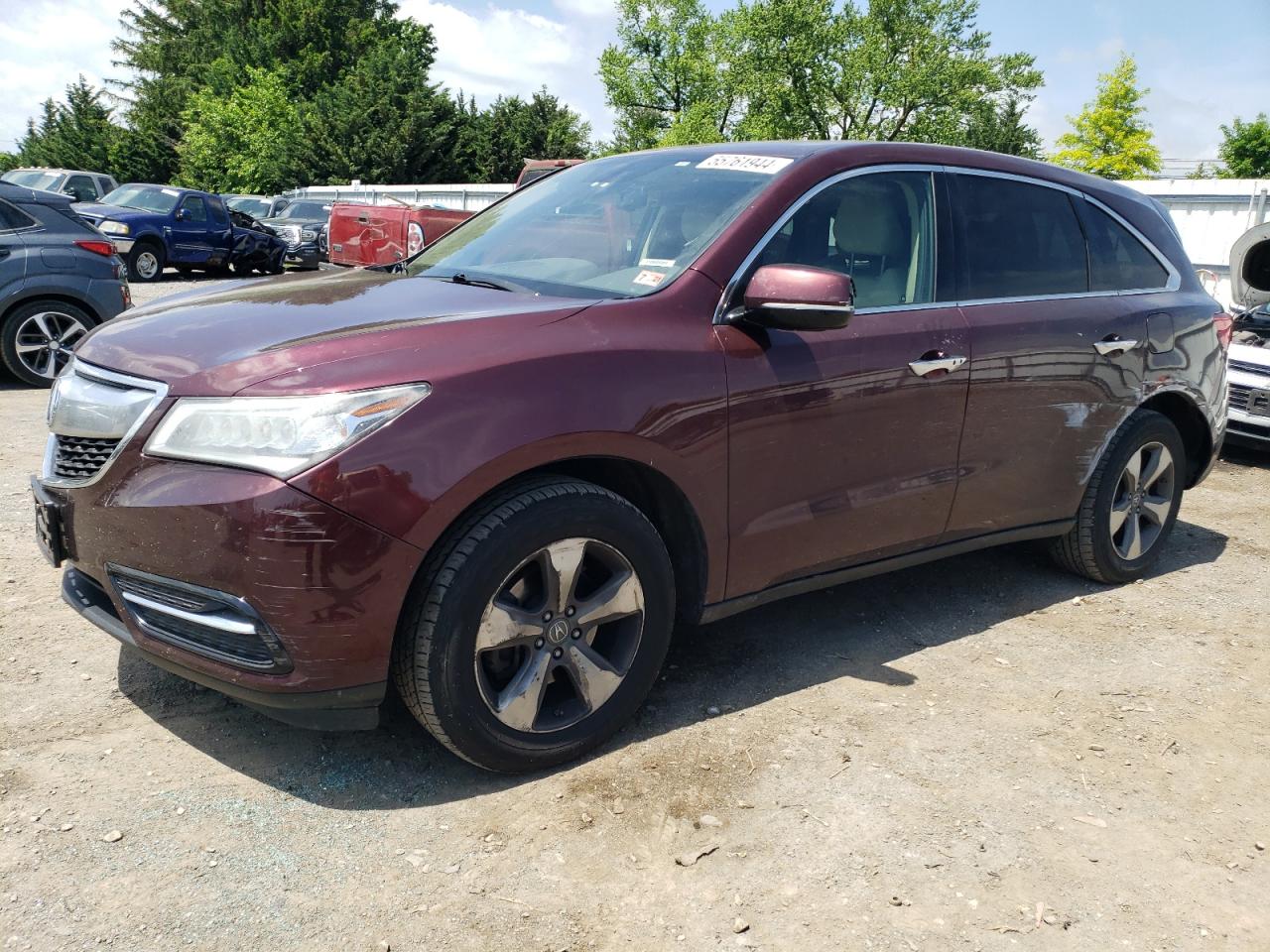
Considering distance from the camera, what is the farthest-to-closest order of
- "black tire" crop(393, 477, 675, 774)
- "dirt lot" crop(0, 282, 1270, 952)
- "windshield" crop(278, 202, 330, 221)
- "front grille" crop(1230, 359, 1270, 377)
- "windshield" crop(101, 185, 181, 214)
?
"windshield" crop(278, 202, 330, 221), "windshield" crop(101, 185, 181, 214), "front grille" crop(1230, 359, 1270, 377), "black tire" crop(393, 477, 675, 774), "dirt lot" crop(0, 282, 1270, 952)

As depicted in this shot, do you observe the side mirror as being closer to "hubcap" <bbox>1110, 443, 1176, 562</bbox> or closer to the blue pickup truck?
"hubcap" <bbox>1110, 443, 1176, 562</bbox>

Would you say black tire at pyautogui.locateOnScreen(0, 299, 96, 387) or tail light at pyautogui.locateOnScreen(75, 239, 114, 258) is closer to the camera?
black tire at pyautogui.locateOnScreen(0, 299, 96, 387)

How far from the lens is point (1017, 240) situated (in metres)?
4.01

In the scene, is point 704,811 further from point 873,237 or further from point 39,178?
point 39,178

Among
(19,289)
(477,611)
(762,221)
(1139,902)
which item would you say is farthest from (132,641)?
(19,289)

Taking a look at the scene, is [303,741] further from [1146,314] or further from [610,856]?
[1146,314]

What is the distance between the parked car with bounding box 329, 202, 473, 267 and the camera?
12.1 metres

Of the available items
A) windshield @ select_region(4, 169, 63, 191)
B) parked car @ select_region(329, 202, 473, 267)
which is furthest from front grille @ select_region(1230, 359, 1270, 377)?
windshield @ select_region(4, 169, 63, 191)

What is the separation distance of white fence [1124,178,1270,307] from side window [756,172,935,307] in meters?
9.32

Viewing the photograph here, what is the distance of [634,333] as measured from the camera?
2.92 metres

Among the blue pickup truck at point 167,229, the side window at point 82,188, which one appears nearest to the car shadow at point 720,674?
the blue pickup truck at point 167,229

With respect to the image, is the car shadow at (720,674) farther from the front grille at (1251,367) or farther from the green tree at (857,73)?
the green tree at (857,73)

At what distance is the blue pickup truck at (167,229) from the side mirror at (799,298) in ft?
56.2

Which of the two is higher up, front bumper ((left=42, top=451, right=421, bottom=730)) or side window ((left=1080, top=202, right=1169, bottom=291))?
side window ((left=1080, top=202, right=1169, bottom=291))
